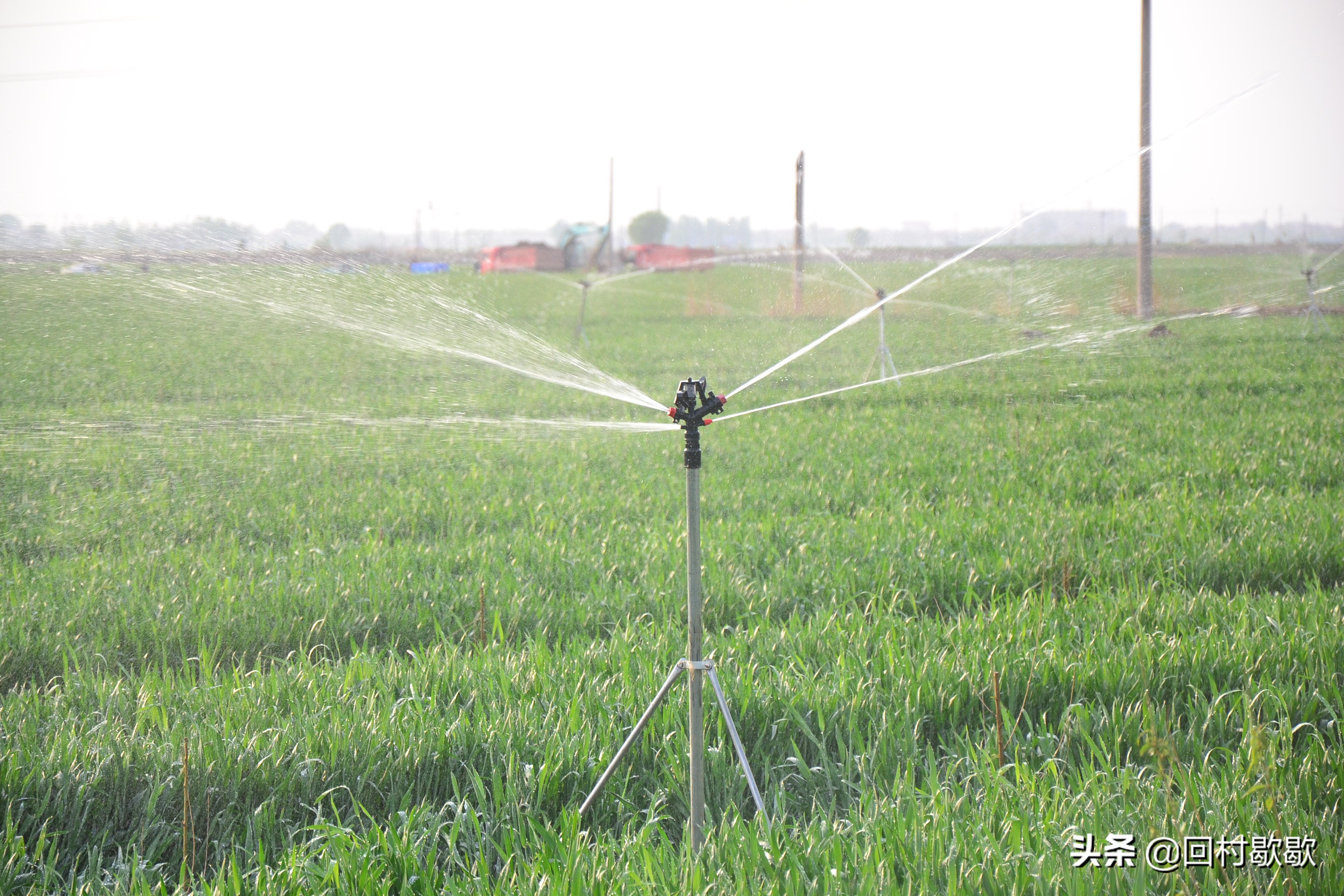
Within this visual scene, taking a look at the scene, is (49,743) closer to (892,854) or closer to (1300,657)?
(892,854)

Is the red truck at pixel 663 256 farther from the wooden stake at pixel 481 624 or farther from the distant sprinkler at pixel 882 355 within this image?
the wooden stake at pixel 481 624

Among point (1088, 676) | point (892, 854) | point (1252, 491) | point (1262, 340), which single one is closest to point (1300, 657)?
point (1088, 676)

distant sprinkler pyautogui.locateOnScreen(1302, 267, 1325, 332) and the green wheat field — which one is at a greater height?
distant sprinkler pyautogui.locateOnScreen(1302, 267, 1325, 332)

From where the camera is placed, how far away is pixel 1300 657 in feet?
11.8

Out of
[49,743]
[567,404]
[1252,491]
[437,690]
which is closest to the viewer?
[49,743]

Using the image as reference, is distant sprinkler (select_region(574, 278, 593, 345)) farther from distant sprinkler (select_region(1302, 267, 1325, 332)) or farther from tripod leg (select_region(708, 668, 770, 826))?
tripod leg (select_region(708, 668, 770, 826))

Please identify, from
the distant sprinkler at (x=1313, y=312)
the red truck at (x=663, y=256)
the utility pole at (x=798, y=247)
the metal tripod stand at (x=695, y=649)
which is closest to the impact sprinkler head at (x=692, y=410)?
the metal tripod stand at (x=695, y=649)

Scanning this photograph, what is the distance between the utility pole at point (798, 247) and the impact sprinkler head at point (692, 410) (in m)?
5.80

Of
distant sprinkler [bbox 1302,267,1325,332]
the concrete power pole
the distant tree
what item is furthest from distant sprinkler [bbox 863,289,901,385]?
the distant tree

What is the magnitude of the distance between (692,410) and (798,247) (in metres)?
9.25

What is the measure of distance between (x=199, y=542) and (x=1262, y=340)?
16.9m

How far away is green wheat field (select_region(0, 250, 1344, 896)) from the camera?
2.51m

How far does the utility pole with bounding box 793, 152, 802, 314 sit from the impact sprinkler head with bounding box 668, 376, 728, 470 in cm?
580

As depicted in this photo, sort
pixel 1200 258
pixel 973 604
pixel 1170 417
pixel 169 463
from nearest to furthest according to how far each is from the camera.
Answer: pixel 973 604, pixel 1200 258, pixel 169 463, pixel 1170 417
